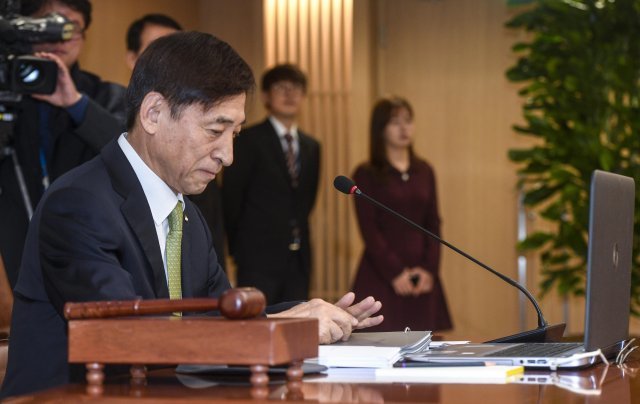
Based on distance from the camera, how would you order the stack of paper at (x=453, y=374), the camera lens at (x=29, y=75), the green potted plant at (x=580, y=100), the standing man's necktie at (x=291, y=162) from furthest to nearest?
the standing man's necktie at (x=291, y=162) < the green potted plant at (x=580, y=100) < the camera lens at (x=29, y=75) < the stack of paper at (x=453, y=374)

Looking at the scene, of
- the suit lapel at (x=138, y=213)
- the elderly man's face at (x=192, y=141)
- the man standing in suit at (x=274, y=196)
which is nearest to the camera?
the suit lapel at (x=138, y=213)

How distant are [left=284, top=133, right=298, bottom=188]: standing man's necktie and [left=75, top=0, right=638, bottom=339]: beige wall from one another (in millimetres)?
1821

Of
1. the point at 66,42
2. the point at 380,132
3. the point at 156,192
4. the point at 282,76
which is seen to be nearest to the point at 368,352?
the point at 156,192

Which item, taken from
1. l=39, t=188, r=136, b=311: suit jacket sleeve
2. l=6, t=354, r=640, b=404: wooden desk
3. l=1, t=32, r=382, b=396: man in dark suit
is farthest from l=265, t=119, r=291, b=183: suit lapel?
l=6, t=354, r=640, b=404: wooden desk

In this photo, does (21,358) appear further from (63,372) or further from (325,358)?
(325,358)

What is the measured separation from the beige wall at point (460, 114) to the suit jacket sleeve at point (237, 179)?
1.95 metres

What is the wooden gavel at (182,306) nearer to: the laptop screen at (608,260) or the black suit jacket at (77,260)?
the black suit jacket at (77,260)

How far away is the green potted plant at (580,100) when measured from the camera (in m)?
4.89

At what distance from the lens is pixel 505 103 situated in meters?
7.41

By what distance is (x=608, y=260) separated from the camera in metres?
1.98

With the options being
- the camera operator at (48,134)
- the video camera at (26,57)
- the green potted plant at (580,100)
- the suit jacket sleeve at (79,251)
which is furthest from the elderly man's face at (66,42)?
the green potted plant at (580,100)

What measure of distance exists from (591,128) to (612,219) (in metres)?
2.99

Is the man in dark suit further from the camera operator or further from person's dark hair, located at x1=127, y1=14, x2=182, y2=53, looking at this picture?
person's dark hair, located at x1=127, y1=14, x2=182, y2=53

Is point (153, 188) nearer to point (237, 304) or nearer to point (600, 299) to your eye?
point (237, 304)
